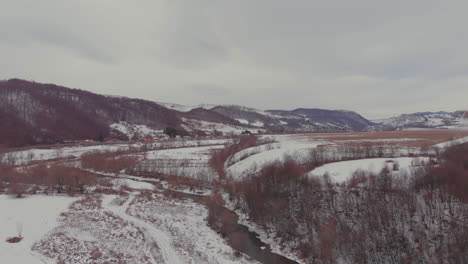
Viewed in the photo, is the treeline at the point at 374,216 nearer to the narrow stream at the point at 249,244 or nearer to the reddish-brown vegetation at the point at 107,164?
the narrow stream at the point at 249,244

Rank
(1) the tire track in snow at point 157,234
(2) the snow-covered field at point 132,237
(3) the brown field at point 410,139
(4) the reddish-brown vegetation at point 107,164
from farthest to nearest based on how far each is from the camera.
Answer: (4) the reddish-brown vegetation at point 107,164 → (3) the brown field at point 410,139 → (1) the tire track in snow at point 157,234 → (2) the snow-covered field at point 132,237

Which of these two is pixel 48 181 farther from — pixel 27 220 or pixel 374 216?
pixel 374 216

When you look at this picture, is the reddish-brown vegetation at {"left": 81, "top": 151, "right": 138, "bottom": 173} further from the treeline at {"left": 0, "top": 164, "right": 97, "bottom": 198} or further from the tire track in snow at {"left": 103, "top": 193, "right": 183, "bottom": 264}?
the tire track in snow at {"left": 103, "top": 193, "right": 183, "bottom": 264}

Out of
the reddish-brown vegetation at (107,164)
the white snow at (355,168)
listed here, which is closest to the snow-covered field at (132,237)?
the white snow at (355,168)

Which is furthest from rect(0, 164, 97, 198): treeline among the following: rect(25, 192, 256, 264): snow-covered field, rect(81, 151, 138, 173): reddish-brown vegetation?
rect(81, 151, 138, 173): reddish-brown vegetation

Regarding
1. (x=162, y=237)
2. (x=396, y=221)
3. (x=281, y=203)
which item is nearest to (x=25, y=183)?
(x=162, y=237)

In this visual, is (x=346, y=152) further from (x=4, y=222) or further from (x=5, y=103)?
(x=5, y=103)
